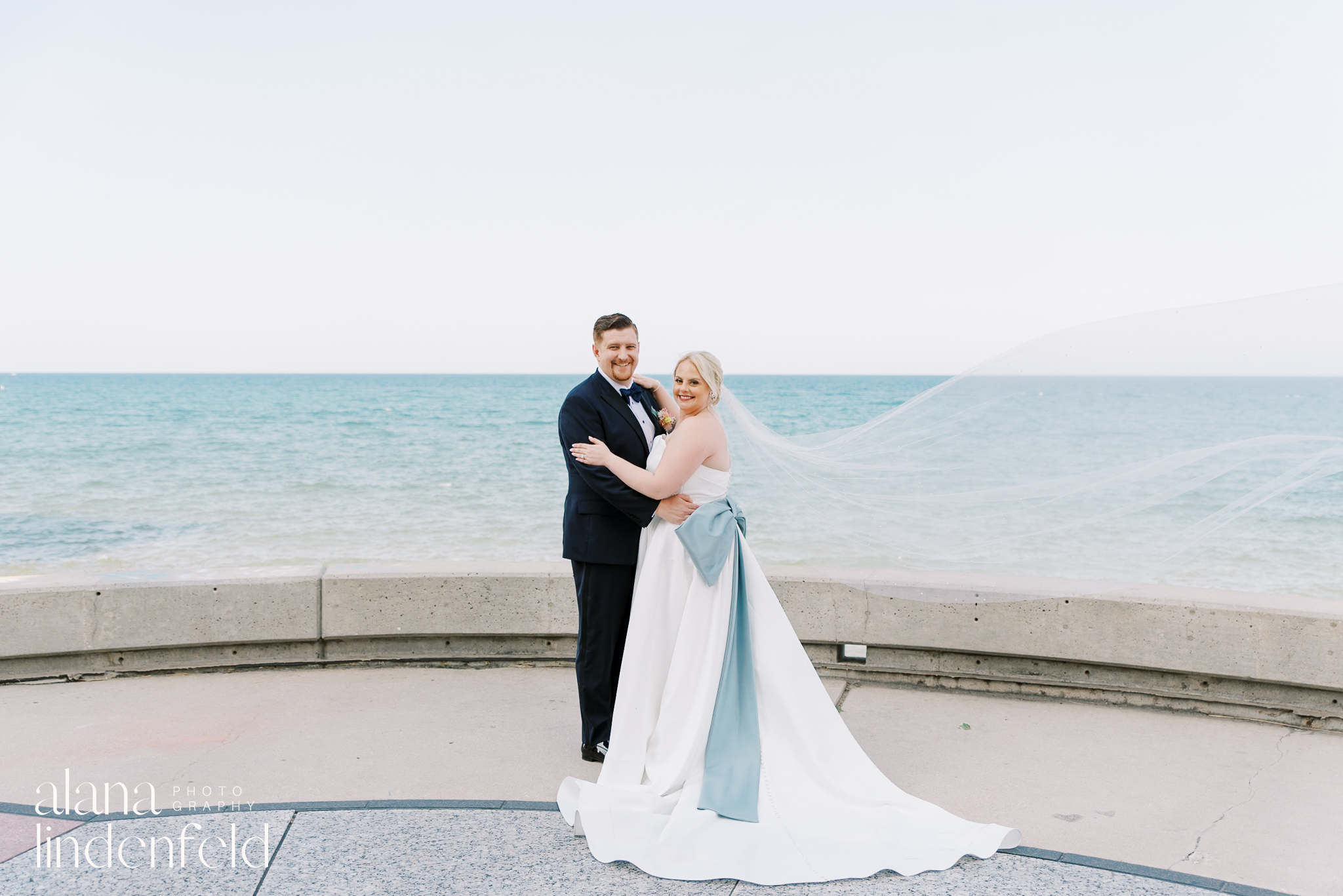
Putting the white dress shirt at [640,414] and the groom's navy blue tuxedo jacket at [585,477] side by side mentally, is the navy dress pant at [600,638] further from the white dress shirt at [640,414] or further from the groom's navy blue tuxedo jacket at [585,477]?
the white dress shirt at [640,414]

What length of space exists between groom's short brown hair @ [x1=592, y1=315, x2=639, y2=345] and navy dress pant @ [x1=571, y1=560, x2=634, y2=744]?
3.25 ft

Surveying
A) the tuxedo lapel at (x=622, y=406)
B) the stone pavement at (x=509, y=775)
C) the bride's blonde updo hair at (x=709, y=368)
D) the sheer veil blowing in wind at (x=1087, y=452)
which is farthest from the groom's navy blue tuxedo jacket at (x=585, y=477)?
the stone pavement at (x=509, y=775)

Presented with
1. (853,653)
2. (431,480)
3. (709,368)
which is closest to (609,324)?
(709,368)

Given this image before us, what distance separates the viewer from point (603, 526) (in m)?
3.91

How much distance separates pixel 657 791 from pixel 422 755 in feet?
3.74

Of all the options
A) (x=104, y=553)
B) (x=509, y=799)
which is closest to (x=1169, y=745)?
(x=509, y=799)

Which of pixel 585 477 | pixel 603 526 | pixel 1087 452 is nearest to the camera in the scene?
pixel 585 477

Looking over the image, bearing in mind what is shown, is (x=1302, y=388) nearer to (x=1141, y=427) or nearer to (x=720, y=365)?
(x=1141, y=427)

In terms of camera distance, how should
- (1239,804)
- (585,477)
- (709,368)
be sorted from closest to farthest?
(1239,804) < (709,368) < (585,477)

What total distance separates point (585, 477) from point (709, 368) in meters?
0.71

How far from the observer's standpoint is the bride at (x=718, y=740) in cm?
300

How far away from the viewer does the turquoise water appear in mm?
4133

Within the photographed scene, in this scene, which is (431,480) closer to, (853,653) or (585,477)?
(853,653)

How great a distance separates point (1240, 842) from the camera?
10.3ft
